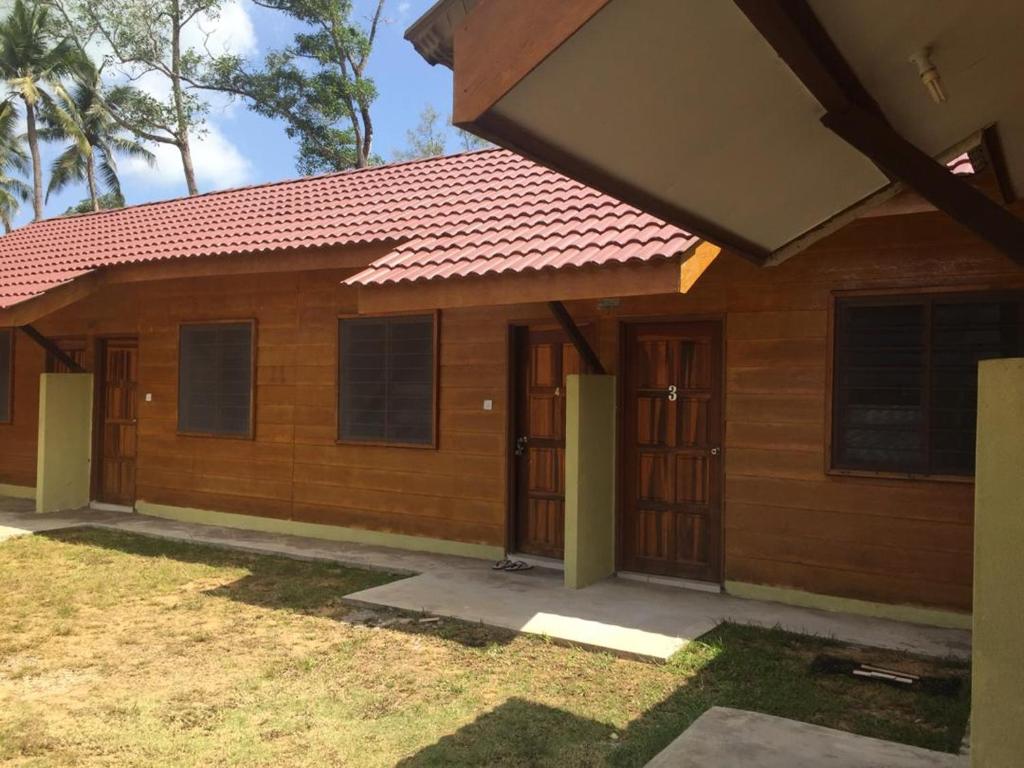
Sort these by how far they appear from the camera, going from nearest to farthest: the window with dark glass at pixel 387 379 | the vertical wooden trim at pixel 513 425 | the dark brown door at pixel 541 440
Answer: the dark brown door at pixel 541 440
the vertical wooden trim at pixel 513 425
the window with dark glass at pixel 387 379

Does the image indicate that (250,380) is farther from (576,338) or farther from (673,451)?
(673,451)

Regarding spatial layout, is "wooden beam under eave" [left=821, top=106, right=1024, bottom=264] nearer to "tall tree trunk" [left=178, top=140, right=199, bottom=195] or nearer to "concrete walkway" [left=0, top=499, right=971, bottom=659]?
"concrete walkway" [left=0, top=499, right=971, bottom=659]

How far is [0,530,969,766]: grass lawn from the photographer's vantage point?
3.59 metres

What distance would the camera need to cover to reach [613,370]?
6711 mm

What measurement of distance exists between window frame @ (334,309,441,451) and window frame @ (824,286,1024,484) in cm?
350

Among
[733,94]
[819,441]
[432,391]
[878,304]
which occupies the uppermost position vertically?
[733,94]

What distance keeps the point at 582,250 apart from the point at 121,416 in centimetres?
731

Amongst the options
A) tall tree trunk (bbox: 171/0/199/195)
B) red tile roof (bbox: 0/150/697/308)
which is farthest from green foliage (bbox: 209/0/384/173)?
red tile roof (bbox: 0/150/697/308)

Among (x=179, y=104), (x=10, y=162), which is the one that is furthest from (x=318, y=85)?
(x=10, y=162)

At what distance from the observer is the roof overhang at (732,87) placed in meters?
2.22

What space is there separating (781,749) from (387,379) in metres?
5.48

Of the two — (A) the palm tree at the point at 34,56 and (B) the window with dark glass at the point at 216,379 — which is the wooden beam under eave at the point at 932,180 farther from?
(A) the palm tree at the point at 34,56

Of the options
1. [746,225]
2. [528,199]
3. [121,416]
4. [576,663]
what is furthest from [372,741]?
[121,416]

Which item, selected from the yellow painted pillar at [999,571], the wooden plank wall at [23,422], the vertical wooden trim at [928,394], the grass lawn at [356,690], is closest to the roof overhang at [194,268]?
the wooden plank wall at [23,422]
